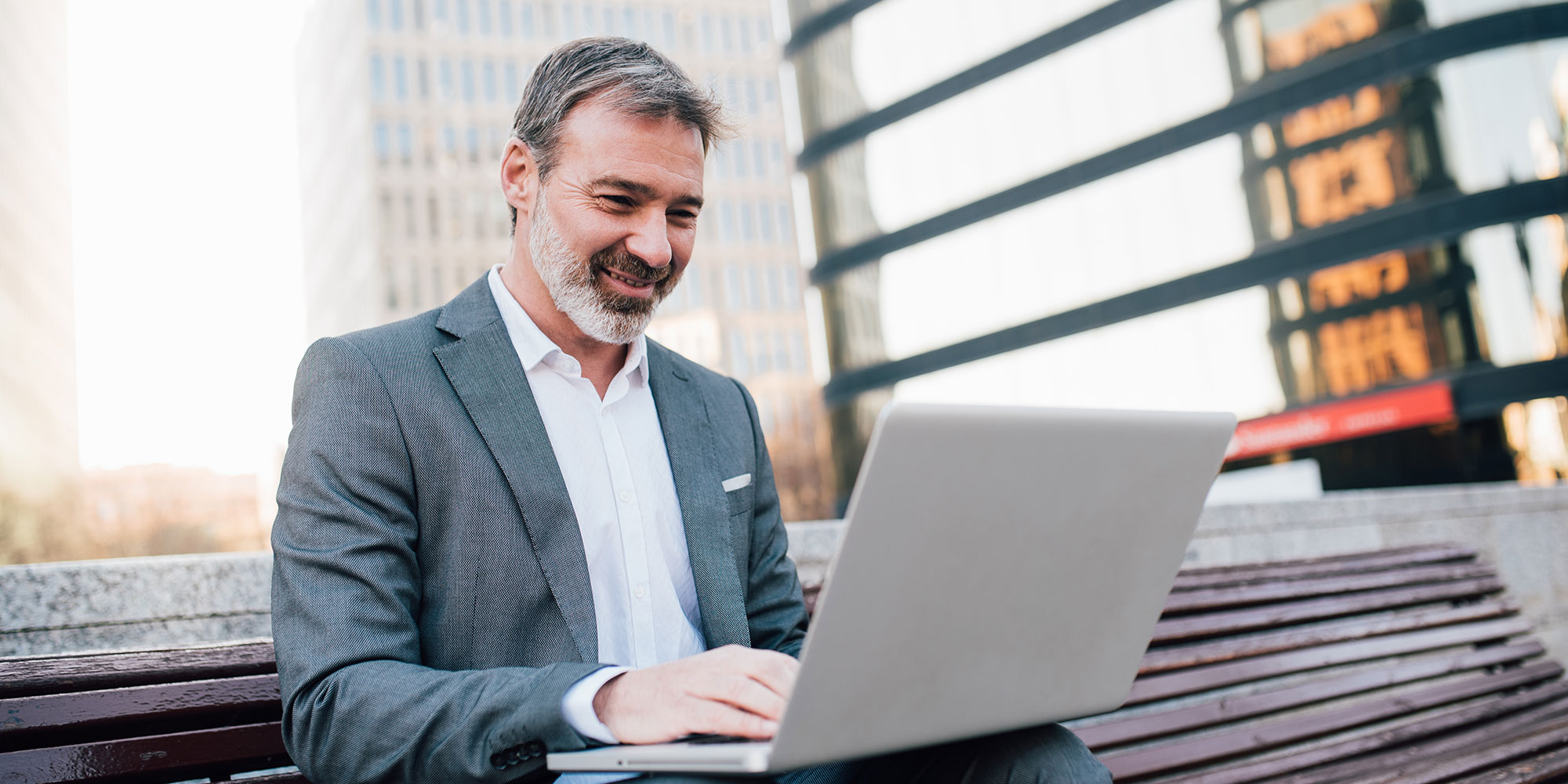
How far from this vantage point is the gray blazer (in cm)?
142

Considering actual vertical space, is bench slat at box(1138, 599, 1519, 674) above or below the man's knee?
below

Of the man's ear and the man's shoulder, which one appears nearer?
the man's ear

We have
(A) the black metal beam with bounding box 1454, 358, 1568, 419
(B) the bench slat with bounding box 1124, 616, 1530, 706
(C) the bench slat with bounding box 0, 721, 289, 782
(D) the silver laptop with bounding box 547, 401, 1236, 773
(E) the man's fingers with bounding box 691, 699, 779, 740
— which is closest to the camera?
(D) the silver laptop with bounding box 547, 401, 1236, 773

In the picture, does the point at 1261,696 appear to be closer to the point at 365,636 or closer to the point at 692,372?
the point at 692,372

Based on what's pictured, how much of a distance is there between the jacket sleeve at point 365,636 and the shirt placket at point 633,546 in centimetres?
36

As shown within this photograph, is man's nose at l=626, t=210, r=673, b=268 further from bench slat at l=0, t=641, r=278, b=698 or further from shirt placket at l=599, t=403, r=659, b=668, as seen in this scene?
bench slat at l=0, t=641, r=278, b=698

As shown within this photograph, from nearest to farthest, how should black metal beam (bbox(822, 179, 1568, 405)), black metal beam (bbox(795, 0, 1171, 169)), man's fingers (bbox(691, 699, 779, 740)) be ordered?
man's fingers (bbox(691, 699, 779, 740)), black metal beam (bbox(822, 179, 1568, 405)), black metal beam (bbox(795, 0, 1171, 169))

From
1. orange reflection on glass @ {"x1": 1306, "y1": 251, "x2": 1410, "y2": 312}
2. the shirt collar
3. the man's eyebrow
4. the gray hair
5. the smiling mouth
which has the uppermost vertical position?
orange reflection on glass @ {"x1": 1306, "y1": 251, "x2": 1410, "y2": 312}

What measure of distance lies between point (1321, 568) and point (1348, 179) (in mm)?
20421

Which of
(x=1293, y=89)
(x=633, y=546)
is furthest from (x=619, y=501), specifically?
(x=1293, y=89)

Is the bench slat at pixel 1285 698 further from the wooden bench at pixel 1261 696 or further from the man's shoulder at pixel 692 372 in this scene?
the man's shoulder at pixel 692 372

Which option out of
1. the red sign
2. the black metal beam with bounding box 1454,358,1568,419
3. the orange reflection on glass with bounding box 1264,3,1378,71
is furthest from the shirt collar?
the orange reflection on glass with bounding box 1264,3,1378,71

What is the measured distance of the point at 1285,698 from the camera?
3.27m

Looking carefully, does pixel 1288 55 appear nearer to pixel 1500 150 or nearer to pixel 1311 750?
pixel 1500 150
